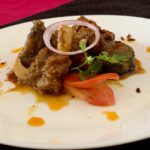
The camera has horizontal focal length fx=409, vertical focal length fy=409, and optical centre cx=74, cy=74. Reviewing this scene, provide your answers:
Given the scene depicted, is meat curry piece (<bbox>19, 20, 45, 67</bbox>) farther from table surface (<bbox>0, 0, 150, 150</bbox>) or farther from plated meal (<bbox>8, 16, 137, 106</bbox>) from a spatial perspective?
table surface (<bbox>0, 0, 150, 150</bbox>)

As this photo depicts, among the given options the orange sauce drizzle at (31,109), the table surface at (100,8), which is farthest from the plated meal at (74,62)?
the table surface at (100,8)

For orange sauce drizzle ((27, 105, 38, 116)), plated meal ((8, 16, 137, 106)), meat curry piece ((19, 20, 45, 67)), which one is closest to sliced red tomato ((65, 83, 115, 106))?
plated meal ((8, 16, 137, 106))

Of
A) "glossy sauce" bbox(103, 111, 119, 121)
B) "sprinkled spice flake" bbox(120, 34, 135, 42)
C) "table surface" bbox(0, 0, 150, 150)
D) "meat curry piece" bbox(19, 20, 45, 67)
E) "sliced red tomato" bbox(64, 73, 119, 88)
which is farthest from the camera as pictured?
"table surface" bbox(0, 0, 150, 150)

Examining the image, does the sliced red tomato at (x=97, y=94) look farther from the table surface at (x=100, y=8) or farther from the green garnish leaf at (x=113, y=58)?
the table surface at (x=100, y=8)

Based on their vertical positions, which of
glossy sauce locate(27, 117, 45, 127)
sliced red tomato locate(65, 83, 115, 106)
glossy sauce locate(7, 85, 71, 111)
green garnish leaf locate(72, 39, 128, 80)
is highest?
green garnish leaf locate(72, 39, 128, 80)

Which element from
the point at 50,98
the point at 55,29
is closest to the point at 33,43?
the point at 55,29
